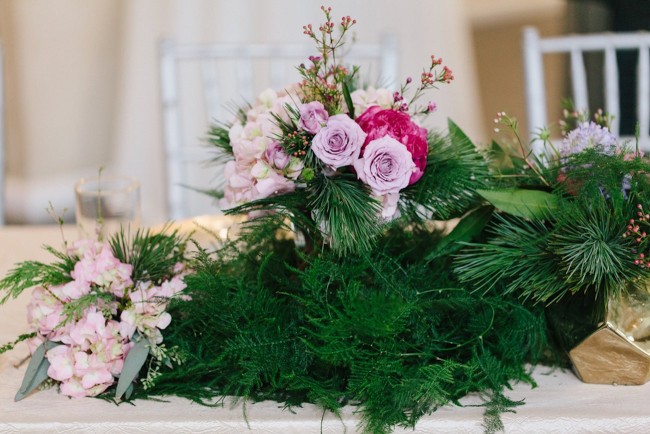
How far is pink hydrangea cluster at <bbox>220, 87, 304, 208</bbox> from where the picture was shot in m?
0.73

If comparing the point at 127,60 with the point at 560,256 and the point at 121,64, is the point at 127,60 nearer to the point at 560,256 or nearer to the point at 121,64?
the point at 121,64

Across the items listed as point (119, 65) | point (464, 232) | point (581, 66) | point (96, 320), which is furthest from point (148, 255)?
point (119, 65)

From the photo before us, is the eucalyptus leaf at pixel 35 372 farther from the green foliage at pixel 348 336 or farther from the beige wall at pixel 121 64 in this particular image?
the beige wall at pixel 121 64

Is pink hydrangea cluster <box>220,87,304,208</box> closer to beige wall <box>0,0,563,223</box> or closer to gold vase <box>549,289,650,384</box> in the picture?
gold vase <box>549,289,650,384</box>

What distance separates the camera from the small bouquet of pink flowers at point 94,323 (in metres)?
0.72

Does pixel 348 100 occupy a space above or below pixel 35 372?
above

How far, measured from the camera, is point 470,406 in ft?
2.33

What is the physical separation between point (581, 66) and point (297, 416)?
40.4 inches

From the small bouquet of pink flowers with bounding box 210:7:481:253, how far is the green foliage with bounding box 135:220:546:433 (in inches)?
1.3

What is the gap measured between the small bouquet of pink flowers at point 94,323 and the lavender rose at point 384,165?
215mm

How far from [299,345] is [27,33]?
8.44 ft

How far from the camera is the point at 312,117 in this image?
0.72 meters

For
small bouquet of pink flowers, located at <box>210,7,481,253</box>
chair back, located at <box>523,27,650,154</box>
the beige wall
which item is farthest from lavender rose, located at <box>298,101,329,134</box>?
the beige wall

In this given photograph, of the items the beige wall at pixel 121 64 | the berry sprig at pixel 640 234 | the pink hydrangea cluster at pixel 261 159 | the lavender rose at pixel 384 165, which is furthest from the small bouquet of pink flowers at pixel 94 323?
the beige wall at pixel 121 64
